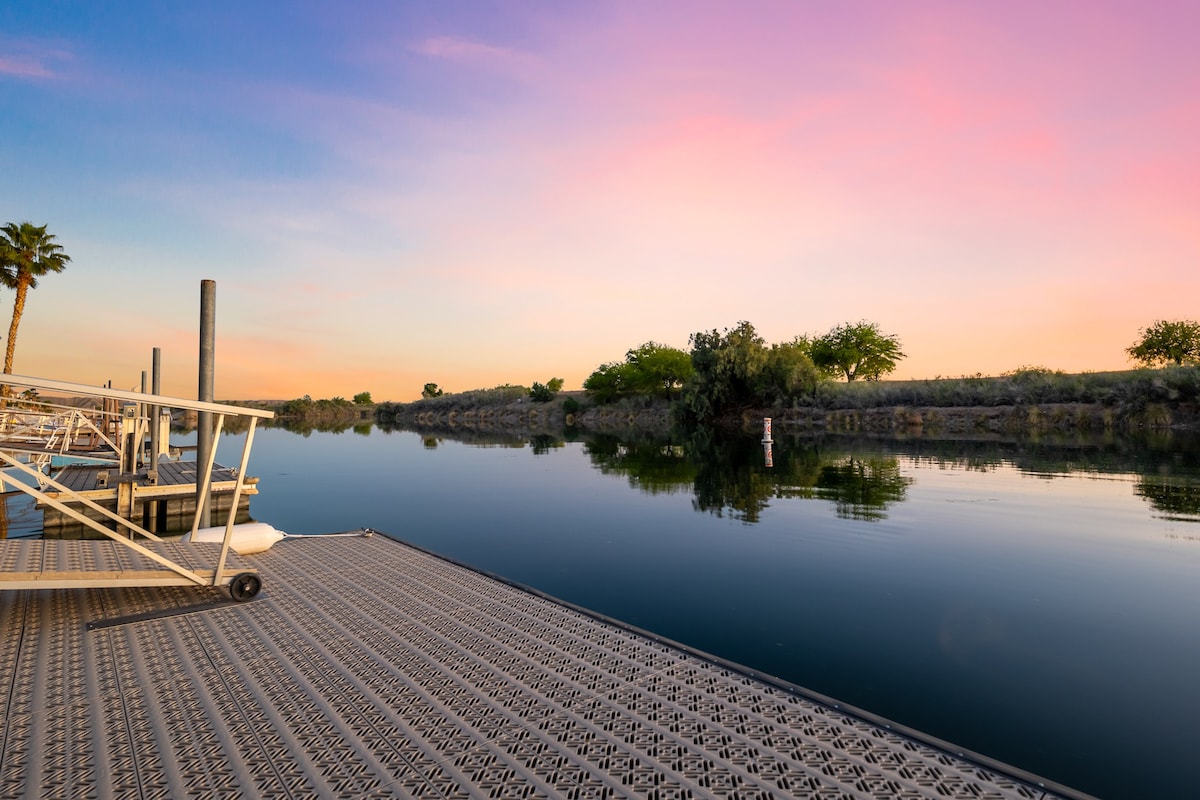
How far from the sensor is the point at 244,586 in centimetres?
382

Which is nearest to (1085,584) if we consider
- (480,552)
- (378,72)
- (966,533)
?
(966,533)

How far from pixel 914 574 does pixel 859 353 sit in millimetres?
60710

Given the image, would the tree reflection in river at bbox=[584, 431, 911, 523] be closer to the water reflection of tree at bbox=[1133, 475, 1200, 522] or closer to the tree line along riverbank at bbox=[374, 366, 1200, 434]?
the water reflection of tree at bbox=[1133, 475, 1200, 522]

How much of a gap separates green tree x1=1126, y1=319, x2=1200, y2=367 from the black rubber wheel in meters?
65.0

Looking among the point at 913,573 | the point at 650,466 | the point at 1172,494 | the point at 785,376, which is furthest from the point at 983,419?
the point at 913,573

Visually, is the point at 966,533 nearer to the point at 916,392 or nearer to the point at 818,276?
the point at 818,276

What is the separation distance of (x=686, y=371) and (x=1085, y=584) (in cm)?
5771

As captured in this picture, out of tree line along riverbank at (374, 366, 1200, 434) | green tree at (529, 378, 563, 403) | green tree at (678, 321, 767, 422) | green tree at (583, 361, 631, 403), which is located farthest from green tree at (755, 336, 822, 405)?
green tree at (529, 378, 563, 403)

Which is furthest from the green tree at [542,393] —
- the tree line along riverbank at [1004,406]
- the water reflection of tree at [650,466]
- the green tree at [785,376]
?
the water reflection of tree at [650,466]

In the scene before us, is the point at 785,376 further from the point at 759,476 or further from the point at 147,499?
the point at 147,499

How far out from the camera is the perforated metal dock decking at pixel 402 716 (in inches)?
71.9

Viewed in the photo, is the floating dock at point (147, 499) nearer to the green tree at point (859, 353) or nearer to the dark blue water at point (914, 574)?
the dark blue water at point (914, 574)

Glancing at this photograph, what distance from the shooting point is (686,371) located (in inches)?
2466

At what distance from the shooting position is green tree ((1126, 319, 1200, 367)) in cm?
4638
